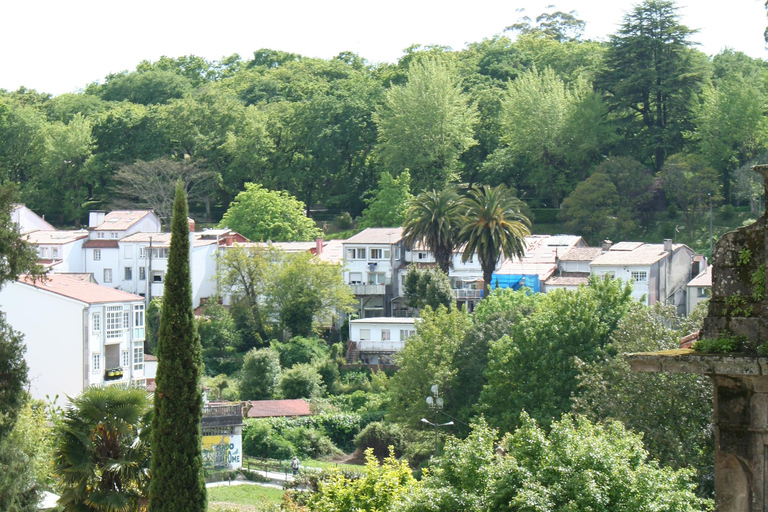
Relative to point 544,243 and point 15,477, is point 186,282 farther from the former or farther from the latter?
point 544,243

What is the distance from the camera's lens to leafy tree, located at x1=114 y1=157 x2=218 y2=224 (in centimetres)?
8606

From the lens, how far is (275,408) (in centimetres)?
5262

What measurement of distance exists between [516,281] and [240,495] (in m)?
27.7

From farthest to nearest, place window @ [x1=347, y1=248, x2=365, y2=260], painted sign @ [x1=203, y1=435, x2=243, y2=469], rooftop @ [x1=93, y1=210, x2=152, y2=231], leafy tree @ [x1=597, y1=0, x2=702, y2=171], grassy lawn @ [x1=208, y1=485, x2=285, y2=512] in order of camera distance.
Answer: leafy tree @ [x1=597, y1=0, x2=702, y2=171]
rooftop @ [x1=93, y1=210, x2=152, y2=231]
window @ [x1=347, y1=248, x2=365, y2=260]
painted sign @ [x1=203, y1=435, x2=243, y2=469]
grassy lawn @ [x1=208, y1=485, x2=285, y2=512]

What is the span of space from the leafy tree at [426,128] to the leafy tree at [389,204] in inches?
116

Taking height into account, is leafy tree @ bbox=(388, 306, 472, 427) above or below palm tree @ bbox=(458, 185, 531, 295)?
below

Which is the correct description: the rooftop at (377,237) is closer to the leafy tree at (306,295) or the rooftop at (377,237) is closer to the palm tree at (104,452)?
the leafy tree at (306,295)

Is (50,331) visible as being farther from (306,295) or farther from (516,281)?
(516,281)

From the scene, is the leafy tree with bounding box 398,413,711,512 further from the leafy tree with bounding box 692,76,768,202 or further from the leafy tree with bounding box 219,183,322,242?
the leafy tree with bounding box 219,183,322,242

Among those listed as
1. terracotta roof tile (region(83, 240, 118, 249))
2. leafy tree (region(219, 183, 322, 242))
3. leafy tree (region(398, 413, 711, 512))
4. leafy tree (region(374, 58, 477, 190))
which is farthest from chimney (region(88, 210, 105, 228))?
leafy tree (region(398, 413, 711, 512))

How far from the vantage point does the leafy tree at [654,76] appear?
254 ft

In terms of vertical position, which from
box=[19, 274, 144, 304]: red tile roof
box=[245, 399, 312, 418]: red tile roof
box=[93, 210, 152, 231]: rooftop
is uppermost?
box=[93, 210, 152, 231]: rooftop

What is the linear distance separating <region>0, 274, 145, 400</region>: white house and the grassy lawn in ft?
26.7

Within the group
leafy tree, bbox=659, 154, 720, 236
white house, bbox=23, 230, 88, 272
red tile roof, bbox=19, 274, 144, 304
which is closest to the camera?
red tile roof, bbox=19, 274, 144, 304
